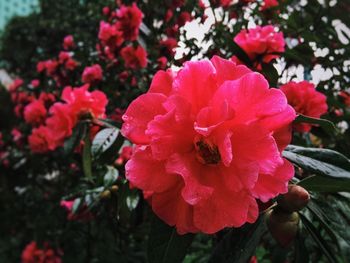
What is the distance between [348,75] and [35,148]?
146 centimetres

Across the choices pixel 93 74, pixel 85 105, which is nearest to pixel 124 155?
pixel 85 105

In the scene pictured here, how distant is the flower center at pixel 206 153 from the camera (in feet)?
1.96

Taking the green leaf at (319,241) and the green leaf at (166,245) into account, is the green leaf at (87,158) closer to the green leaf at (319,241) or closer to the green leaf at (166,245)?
the green leaf at (166,245)

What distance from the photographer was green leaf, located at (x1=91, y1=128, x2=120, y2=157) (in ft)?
3.80

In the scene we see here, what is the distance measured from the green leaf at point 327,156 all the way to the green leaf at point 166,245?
0.23m

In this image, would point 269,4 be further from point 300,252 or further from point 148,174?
point 148,174

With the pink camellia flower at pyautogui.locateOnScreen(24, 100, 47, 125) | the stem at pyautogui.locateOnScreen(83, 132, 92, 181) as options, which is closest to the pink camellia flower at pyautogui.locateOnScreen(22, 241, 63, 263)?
the pink camellia flower at pyautogui.locateOnScreen(24, 100, 47, 125)

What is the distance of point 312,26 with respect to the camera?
4.95 feet

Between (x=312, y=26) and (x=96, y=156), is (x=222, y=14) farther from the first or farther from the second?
(x=96, y=156)

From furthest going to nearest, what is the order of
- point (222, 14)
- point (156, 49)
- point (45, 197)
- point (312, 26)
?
point (45, 197), point (156, 49), point (222, 14), point (312, 26)

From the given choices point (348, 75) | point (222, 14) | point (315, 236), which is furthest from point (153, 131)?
point (222, 14)

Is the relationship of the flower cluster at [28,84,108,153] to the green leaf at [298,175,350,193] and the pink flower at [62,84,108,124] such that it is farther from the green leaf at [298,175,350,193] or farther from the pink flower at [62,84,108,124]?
the green leaf at [298,175,350,193]

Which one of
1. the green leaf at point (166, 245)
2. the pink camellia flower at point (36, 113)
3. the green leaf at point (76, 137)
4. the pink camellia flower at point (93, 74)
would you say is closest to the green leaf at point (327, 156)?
the green leaf at point (166, 245)

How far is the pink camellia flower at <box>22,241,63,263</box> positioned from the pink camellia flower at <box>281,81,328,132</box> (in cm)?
216
